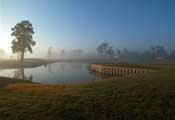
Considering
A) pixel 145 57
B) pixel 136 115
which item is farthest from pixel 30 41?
pixel 145 57

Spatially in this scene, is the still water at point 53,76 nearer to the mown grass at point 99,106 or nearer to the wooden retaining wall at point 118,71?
the wooden retaining wall at point 118,71

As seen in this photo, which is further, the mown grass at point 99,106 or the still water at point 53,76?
the still water at point 53,76

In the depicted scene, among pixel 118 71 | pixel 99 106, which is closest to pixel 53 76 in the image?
pixel 118 71

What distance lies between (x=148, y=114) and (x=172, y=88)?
4.55m

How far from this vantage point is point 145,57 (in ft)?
598


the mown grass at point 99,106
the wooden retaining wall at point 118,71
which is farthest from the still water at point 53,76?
the mown grass at point 99,106

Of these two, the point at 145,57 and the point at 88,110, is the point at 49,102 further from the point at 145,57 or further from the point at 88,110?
the point at 145,57

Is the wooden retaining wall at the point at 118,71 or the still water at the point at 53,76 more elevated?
the wooden retaining wall at the point at 118,71

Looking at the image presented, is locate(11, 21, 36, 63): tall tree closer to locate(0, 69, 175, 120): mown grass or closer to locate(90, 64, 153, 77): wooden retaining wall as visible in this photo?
locate(90, 64, 153, 77): wooden retaining wall

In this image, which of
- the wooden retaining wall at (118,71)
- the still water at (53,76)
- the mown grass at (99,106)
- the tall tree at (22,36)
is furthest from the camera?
the tall tree at (22,36)

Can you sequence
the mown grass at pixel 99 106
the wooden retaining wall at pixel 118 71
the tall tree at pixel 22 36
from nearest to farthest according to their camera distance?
the mown grass at pixel 99 106
the wooden retaining wall at pixel 118 71
the tall tree at pixel 22 36

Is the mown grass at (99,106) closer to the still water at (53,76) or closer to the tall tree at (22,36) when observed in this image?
the still water at (53,76)

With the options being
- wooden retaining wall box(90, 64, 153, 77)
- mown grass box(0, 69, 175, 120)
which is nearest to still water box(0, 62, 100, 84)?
wooden retaining wall box(90, 64, 153, 77)

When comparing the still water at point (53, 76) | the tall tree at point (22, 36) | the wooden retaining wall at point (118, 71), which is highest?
the tall tree at point (22, 36)
